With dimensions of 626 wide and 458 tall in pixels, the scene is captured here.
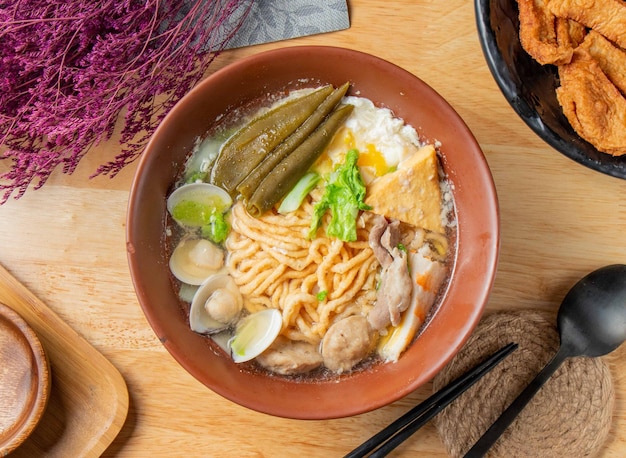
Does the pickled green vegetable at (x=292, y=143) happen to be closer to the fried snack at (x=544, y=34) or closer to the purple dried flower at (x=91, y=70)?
the purple dried flower at (x=91, y=70)

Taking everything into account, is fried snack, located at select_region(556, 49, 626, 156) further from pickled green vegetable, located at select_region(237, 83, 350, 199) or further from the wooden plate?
the wooden plate

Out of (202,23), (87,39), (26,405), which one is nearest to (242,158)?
(202,23)

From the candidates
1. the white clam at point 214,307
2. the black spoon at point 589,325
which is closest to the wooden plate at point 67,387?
the white clam at point 214,307

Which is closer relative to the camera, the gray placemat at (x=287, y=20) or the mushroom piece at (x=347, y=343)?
the mushroom piece at (x=347, y=343)

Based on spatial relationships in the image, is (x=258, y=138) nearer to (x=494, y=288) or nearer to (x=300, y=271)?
(x=300, y=271)

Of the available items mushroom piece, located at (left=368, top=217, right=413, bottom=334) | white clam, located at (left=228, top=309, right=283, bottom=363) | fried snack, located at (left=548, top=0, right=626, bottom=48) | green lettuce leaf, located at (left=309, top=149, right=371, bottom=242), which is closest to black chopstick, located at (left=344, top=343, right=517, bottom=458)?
mushroom piece, located at (left=368, top=217, right=413, bottom=334)

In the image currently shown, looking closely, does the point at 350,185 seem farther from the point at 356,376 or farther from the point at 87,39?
the point at 87,39

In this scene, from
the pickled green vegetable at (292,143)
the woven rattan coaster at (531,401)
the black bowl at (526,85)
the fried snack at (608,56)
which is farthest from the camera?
the woven rattan coaster at (531,401)

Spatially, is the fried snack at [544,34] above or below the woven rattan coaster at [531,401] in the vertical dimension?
above

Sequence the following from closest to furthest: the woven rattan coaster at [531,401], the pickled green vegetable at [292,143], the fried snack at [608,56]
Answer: the fried snack at [608,56] → the pickled green vegetable at [292,143] → the woven rattan coaster at [531,401]
